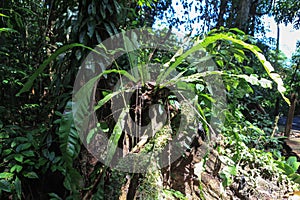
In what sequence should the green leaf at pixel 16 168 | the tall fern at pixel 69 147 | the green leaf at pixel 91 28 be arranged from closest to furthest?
the tall fern at pixel 69 147 < the green leaf at pixel 16 168 < the green leaf at pixel 91 28

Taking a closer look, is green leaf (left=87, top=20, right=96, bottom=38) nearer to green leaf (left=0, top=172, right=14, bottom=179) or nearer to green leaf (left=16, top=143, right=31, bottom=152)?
green leaf (left=16, top=143, right=31, bottom=152)

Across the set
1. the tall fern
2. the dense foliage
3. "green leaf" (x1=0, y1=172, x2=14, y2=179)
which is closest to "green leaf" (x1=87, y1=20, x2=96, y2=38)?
the dense foliage

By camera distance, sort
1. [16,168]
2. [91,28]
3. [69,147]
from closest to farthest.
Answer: [69,147] < [16,168] < [91,28]

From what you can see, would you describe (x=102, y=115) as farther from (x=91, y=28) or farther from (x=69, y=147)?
(x=91, y=28)

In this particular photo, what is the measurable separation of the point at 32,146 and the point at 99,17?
0.74 meters

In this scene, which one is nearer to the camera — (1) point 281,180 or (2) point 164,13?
(1) point 281,180

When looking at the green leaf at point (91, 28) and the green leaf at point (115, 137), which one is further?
the green leaf at point (91, 28)

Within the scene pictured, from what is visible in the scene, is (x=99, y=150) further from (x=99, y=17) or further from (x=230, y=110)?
(x=230, y=110)

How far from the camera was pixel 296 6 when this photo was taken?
16.7 feet

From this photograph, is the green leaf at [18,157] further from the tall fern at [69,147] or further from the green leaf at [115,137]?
the green leaf at [115,137]

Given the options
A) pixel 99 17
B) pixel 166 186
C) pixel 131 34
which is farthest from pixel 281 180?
pixel 99 17

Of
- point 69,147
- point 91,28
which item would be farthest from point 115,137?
point 91,28

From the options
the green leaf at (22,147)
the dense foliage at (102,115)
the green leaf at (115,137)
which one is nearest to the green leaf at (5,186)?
the dense foliage at (102,115)

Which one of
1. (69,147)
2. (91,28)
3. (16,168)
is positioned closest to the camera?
(69,147)
